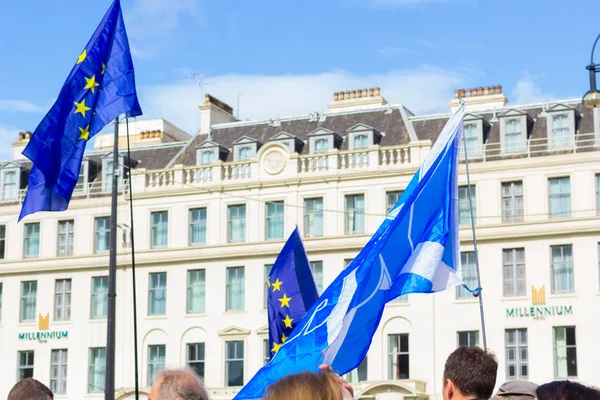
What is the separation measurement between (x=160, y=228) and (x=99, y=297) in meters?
3.83

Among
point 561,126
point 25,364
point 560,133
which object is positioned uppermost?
point 561,126

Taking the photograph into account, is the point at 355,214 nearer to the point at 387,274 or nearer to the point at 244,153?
the point at 244,153

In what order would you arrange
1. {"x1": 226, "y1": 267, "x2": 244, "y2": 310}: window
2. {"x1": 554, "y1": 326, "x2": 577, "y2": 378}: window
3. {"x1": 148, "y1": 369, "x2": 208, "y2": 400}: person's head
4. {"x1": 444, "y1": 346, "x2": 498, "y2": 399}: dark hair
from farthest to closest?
{"x1": 226, "y1": 267, "x2": 244, "y2": 310}: window, {"x1": 554, "y1": 326, "x2": 577, "y2": 378}: window, {"x1": 444, "y1": 346, "x2": 498, "y2": 399}: dark hair, {"x1": 148, "y1": 369, "x2": 208, "y2": 400}: person's head

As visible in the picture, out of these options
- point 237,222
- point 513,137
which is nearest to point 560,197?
point 513,137

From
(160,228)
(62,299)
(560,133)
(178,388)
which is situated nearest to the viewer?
(178,388)

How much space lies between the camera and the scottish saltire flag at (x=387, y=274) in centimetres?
1130

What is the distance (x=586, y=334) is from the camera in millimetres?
42656

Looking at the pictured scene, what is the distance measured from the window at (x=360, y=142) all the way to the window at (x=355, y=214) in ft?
6.80

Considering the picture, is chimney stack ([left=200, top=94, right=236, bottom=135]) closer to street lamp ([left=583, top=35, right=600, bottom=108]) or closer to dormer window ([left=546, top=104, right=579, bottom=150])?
dormer window ([left=546, top=104, right=579, bottom=150])

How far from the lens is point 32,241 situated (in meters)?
52.6

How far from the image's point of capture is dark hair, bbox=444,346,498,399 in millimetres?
7379

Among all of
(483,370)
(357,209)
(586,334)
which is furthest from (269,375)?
(357,209)

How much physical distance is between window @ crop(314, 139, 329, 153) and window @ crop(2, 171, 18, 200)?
47.2 feet

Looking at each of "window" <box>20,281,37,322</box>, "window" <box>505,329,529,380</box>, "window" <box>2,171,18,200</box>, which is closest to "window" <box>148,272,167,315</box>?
"window" <box>20,281,37,322</box>
